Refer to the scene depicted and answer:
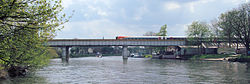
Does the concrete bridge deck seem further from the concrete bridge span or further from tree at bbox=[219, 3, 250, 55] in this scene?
tree at bbox=[219, 3, 250, 55]

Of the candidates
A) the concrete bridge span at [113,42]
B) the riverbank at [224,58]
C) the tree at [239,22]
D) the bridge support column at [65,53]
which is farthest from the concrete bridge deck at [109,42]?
the tree at [239,22]

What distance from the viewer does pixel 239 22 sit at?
9369cm

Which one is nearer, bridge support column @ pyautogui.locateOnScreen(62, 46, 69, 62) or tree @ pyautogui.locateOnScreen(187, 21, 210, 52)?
tree @ pyautogui.locateOnScreen(187, 21, 210, 52)

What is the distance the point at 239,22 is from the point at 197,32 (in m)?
22.7

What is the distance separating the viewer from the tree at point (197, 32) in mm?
114812

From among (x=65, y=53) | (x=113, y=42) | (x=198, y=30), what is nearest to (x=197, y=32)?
(x=198, y=30)

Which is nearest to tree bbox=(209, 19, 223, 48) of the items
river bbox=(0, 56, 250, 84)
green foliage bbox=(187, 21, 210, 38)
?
green foliage bbox=(187, 21, 210, 38)

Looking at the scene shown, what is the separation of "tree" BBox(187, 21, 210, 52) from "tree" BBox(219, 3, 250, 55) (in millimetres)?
16407

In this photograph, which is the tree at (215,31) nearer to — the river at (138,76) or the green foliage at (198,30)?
the green foliage at (198,30)

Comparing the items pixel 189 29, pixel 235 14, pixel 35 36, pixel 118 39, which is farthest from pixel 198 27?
pixel 35 36

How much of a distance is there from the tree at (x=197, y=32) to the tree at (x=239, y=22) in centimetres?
1641

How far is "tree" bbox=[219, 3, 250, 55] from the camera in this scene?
9256 cm

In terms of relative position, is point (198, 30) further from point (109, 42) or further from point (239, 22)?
point (109, 42)

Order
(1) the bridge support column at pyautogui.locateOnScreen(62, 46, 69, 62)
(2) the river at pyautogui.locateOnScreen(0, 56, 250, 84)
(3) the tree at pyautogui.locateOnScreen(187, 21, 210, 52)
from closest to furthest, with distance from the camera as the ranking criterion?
(2) the river at pyautogui.locateOnScreen(0, 56, 250, 84)
(3) the tree at pyautogui.locateOnScreen(187, 21, 210, 52)
(1) the bridge support column at pyautogui.locateOnScreen(62, 46, 69, 62)
